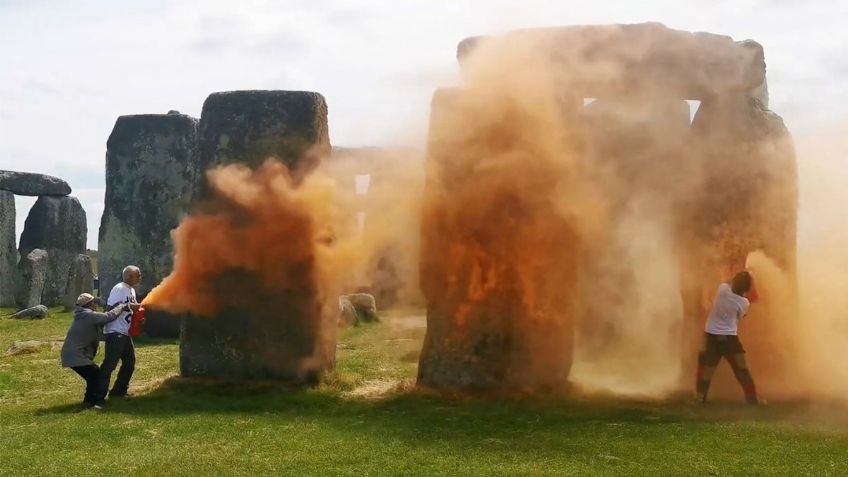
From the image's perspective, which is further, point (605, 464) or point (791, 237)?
point (791, 237)

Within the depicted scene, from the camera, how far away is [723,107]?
40.3 ft

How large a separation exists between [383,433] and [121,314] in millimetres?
3739

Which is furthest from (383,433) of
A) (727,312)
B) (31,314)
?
(31,314)

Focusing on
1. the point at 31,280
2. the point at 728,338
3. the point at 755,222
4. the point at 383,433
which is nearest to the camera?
the point at 383,433

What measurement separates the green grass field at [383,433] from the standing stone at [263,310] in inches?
14.4

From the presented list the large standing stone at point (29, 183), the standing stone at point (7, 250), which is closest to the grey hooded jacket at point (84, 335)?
the standing stone at point (7, 250)

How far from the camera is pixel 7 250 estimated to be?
26719 millimetres

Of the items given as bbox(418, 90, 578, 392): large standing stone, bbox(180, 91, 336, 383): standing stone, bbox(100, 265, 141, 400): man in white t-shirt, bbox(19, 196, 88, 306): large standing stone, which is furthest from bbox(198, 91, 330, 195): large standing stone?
bbox(19, 196, 88, 306): large standing stone

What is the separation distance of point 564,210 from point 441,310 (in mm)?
2004

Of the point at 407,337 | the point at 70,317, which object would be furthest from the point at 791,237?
the point at 70,317

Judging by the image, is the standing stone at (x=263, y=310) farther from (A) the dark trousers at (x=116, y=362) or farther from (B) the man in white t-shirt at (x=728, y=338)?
(B) the man in white t-shirt at (x=728, y=338)

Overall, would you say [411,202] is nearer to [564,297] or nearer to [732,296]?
[564,297]

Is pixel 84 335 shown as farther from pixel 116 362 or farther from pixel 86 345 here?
pixel 116 362

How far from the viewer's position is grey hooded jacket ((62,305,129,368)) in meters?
10.4
